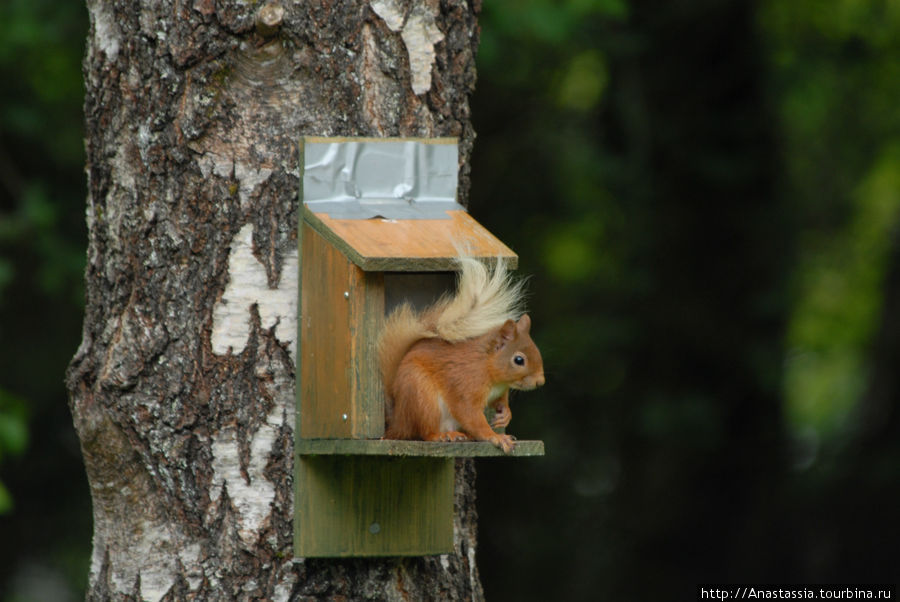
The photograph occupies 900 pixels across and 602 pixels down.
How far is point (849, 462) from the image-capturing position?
24.0 ft

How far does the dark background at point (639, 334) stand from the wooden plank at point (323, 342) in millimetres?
4337

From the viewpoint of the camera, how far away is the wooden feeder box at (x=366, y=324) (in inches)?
107

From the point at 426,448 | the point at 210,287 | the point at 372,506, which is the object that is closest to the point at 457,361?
the point at 426,448

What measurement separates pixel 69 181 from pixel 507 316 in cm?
542

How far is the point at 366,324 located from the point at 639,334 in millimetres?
5507

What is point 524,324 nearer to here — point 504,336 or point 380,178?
point 504,336

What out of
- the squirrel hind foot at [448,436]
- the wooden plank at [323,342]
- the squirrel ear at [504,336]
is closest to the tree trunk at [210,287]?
the wooden plank at [323,342]

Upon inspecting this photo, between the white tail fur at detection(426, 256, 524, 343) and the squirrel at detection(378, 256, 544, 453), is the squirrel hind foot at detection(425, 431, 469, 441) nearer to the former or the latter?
the squirrel at detection(378, 256, 544, 453)

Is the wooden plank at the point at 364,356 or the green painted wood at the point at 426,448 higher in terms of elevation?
the wooden plank at the point at 364,356

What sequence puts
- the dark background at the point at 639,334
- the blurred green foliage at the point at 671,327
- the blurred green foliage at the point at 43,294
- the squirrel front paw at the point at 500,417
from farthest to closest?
the blurred green foliage at the point at 671,327 → the dark background at the point at 639,334 → the blurred green foliage at the point at 43,294 → the squirrel front paw at the point at 500,417

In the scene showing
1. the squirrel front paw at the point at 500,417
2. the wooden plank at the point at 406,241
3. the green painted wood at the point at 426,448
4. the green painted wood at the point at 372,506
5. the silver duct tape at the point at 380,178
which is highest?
the silver duct tape at the point at 380,178

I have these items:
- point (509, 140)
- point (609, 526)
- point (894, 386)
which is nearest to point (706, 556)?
point (609, 526)

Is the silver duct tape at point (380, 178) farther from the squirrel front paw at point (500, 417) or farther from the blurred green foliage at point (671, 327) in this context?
the blurred green foliage at point (671, 327)

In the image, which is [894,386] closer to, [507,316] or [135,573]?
[507,316]
